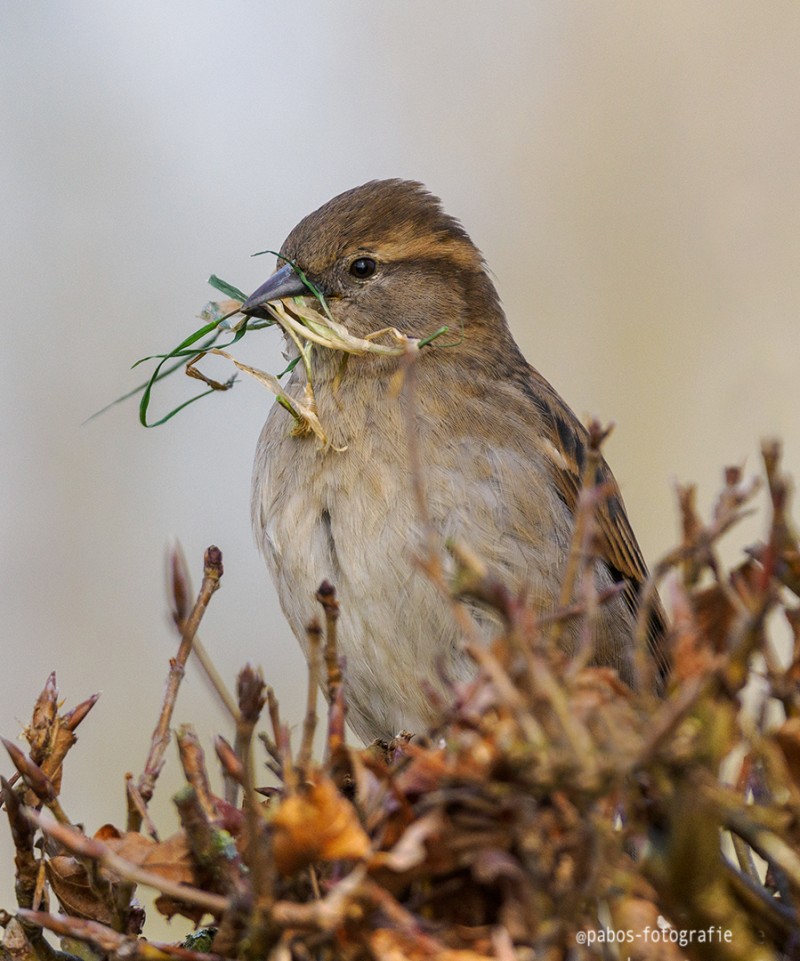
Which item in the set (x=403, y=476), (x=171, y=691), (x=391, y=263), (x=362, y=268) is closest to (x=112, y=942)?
(x=171, y=691)

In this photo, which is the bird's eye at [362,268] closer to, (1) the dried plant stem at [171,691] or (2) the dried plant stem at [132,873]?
(1) the dried plant stem at [171,691]

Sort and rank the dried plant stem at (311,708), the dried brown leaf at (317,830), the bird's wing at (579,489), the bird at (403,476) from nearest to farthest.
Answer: the dried brown leaf at (317,830), the dried plant stem at (311,708), the bird at (403,476), the bird's wing at (579,489)

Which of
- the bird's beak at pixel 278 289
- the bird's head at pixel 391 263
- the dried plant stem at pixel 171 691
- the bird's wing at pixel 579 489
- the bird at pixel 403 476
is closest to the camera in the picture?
the dried plant stem at pixel 171 691

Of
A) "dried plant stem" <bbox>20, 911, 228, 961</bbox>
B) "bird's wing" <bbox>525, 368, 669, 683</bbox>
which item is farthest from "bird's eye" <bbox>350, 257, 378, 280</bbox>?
"dried plant stem" <bbox>20, 911, 228, 961</bbox>

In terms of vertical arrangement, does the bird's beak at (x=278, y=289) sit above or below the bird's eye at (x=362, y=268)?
below

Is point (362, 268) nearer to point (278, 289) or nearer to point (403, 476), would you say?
point (278, 289)

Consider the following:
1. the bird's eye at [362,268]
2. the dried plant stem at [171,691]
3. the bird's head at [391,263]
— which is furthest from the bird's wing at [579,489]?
the dried plant stem at [171,691]
